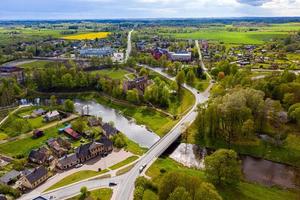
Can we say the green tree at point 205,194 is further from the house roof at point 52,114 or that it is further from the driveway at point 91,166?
the house roof at point 52,114

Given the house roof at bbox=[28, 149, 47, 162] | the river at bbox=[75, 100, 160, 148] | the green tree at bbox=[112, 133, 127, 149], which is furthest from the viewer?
the river at bbox=[75, 100, 160, 148]

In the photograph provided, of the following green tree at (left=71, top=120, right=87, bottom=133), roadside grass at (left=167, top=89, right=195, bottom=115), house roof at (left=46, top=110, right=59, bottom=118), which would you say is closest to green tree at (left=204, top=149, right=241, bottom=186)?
roadside grass at (left=167, top=89, right=195, bottom=115)

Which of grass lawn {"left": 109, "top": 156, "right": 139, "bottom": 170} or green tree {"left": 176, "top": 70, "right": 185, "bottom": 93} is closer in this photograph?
grass lawn {"left": 109, "top": 156, "right": 139, "bottom": 170}

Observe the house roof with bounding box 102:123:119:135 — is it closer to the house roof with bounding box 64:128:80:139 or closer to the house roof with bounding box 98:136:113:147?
the house roof with bounding box 98:136:113:147

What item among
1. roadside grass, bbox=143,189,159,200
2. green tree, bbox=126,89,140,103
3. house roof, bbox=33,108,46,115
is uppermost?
green tree, bbox=126,89,140,103

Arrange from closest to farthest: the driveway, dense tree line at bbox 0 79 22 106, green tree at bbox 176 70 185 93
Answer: the driveway → dense tree line at bbox 0 79 22 106 → green tree at bbox 176 70 185 93

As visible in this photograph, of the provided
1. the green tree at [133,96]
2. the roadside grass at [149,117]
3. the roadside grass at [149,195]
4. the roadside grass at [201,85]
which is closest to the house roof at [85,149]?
the roadside grass at [149,195]

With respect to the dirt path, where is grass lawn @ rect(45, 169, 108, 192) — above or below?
below
